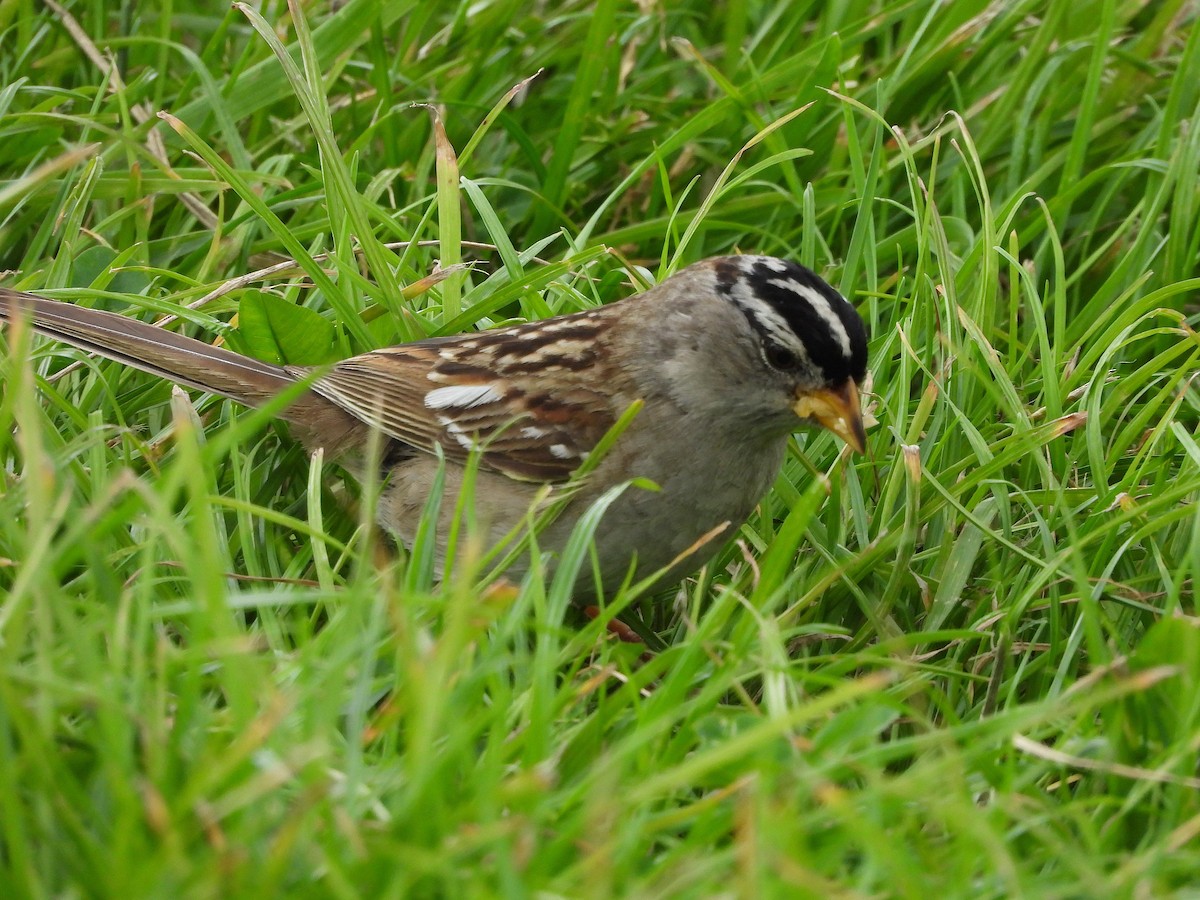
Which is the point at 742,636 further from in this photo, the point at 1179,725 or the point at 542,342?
the point at 542,342

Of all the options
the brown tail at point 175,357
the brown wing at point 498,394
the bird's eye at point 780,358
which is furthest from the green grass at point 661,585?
the bird's eye at point 780,358

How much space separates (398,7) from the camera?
512 cm

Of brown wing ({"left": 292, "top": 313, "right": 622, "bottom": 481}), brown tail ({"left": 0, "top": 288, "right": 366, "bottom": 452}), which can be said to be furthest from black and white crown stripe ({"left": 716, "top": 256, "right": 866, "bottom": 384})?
brown tail ({"left": 0, "top": 288, "right": 366, "bottom": 452})

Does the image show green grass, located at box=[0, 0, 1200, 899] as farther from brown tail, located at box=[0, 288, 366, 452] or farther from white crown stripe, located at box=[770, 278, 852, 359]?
white crown stripe, located at box=[770, 278, 852, 359]

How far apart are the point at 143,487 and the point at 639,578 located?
161cm

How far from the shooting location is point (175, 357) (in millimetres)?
3988

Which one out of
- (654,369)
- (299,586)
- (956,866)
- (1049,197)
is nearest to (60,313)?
(299,586)

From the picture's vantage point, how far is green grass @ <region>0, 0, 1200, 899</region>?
235 centimetres

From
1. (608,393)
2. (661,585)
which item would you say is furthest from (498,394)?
(661,585)

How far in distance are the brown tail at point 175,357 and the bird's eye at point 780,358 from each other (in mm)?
1140

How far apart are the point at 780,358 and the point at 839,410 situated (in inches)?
7.6

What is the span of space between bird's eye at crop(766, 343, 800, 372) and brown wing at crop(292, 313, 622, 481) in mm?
440

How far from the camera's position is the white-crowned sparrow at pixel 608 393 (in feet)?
11.9

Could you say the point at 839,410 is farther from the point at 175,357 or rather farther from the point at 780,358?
the point at 175,357
